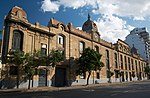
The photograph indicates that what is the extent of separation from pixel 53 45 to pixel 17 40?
710 centimetres

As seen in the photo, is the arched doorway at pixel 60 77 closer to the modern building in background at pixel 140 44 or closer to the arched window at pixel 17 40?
the arched window at pixel 17 40

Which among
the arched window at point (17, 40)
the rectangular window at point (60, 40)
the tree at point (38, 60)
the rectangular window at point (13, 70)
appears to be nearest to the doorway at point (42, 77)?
the tree at point (38, 60)

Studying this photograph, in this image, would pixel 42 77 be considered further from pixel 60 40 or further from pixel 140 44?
pixel 140 44

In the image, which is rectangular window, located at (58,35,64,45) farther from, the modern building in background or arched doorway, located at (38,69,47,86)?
the modern building in background

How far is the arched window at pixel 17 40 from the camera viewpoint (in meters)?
26.1

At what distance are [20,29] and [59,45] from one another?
889 cm

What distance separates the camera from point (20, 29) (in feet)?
87.7

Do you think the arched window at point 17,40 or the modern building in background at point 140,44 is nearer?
the arched window at point 17,40

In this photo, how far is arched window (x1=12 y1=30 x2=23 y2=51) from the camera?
26147mm

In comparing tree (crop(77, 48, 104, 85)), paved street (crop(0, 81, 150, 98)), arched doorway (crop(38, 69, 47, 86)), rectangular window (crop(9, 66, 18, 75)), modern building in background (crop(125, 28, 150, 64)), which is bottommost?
paved street (crop(0, 81, 150, 98))

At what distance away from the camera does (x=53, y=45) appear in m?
31.9

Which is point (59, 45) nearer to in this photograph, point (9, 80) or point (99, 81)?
point (9, 80)

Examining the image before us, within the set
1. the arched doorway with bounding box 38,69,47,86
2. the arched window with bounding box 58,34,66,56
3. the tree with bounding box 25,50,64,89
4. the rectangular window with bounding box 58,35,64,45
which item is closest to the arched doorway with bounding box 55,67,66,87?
the arched doorway with bounding box 38,69,47,86

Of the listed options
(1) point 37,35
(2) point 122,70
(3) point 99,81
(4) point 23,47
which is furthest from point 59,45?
(2) point 122,70
